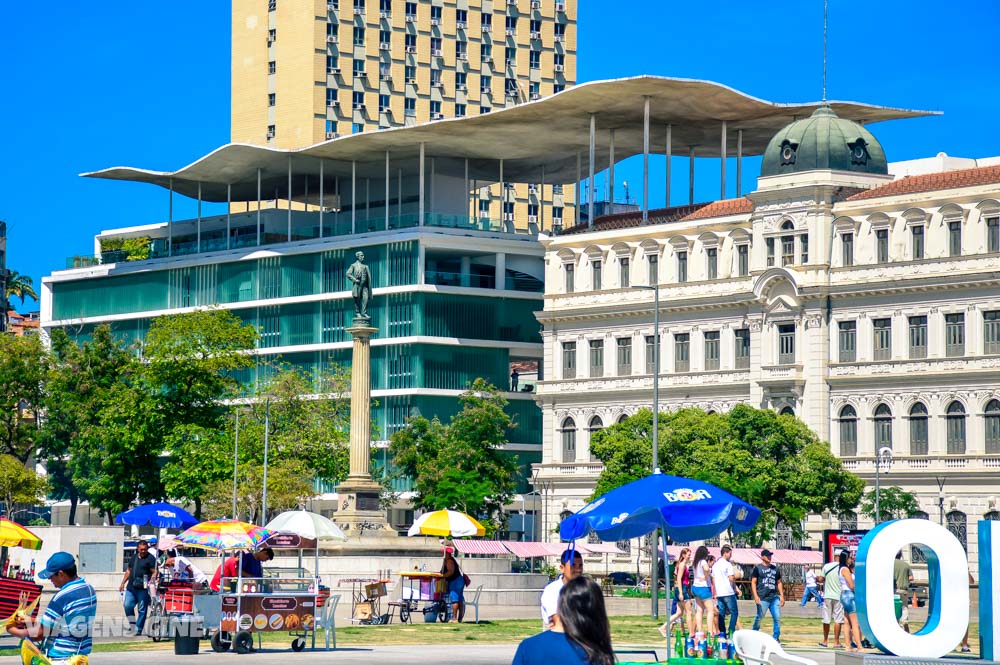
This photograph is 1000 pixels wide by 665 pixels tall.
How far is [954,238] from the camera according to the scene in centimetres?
8556

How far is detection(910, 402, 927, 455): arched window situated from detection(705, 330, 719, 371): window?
11043 mm

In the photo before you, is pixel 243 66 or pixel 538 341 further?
pixel 243 66

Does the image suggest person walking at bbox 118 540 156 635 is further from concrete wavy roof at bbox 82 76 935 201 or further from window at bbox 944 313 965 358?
concrete wavy roof at bbox 82 76 935 201

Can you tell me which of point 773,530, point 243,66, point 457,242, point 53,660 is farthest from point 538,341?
point 53,660

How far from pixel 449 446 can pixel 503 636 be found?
5503cm

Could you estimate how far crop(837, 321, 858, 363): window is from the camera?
89562 millimetres

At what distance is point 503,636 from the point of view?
42.3 m

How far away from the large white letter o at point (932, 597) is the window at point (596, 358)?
74.9m

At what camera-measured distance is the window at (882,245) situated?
88.2 m

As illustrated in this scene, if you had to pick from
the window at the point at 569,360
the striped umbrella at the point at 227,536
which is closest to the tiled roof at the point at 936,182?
the window at the point at 569,360

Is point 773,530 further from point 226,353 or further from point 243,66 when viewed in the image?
point 243,66

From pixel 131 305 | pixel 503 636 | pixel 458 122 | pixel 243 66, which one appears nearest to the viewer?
pixel 503 636

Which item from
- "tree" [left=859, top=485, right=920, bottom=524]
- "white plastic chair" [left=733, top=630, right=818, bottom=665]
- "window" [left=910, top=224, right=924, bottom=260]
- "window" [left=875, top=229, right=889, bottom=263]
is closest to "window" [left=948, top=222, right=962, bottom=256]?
"window" [left=910, top=224, right=924, bottom=260]

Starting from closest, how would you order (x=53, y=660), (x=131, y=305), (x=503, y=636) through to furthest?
1. (x=53, y=660)
2. (x=503, y=636)
3. (x=131, y=305)
